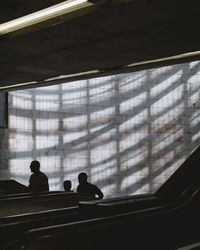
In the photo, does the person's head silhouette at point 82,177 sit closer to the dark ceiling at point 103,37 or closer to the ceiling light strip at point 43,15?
the dark ceiling at point 103,37

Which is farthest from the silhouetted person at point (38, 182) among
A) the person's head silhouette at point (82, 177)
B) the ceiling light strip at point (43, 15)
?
the ceiling light strip at point (43, 15)

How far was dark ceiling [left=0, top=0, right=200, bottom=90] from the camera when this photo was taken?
4.47 m

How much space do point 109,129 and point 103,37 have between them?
8543 mm

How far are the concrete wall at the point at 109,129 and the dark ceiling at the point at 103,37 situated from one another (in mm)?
4435

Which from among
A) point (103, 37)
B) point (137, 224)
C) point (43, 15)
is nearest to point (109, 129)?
point (103, 37)

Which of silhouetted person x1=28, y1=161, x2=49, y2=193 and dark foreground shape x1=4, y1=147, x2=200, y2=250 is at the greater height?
silhouetted person x1=28, y1=161, x2=49, y2=193

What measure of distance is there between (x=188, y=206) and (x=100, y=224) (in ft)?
5.21

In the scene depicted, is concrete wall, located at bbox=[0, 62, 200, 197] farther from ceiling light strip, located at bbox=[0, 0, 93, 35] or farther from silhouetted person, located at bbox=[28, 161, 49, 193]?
ceiling light strip, located at bbox=[0, 0, 93, 35]

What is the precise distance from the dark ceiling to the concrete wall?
14.6 ft

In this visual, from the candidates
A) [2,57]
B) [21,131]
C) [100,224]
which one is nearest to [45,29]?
[2,57]

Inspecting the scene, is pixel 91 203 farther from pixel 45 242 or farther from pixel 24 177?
pixel 24 177

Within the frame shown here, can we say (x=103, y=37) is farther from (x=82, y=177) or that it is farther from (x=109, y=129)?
(x=109, y=129)

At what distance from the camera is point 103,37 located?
Answer: 5699 millimetres

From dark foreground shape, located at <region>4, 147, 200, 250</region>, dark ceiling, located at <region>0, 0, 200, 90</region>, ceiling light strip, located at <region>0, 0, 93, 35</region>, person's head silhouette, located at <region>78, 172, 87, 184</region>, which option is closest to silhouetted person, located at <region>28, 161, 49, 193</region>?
person's head silhouette, located at <region>78, 172, 87, 184</region>
